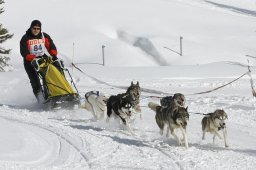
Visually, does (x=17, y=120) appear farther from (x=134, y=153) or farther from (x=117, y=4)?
(x=117, y=4)

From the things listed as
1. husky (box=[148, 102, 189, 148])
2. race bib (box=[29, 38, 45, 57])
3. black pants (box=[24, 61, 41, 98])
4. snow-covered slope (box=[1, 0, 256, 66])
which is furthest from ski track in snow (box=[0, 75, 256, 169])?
snow-covered slope (box=[1, 0, 256, 66])

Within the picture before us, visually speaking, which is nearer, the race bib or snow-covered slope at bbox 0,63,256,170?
snow-covered slope at bbox 0,63,256,170

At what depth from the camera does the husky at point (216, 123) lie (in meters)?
6.77

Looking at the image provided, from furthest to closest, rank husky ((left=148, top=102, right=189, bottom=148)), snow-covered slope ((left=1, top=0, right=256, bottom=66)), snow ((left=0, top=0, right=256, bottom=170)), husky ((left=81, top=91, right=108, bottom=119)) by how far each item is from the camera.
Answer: snow-covered slope ((left=1, top=0, right=256, bottom=66))
husky ((left=81, top=91, right=108, bottom=119))
husky ((left=148, top=102, right=189, bottom=148))
snow ((left=0, top=0, right=256, bottom=170))

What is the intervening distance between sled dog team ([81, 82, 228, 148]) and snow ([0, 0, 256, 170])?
21cm

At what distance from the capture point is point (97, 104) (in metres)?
8.84

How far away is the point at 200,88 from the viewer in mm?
13430

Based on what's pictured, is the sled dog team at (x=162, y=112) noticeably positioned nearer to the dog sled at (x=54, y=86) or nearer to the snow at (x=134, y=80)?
the snow at (x=134, y=80)

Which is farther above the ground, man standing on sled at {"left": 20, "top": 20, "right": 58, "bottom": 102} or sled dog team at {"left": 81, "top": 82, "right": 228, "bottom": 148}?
man standing on sled at {"left": 20, "top": 20, "right": 58, "bottom": 102}

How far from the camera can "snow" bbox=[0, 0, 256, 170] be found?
20.5ft

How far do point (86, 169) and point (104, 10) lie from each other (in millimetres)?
30893

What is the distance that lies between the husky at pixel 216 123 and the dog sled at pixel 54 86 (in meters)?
3.34

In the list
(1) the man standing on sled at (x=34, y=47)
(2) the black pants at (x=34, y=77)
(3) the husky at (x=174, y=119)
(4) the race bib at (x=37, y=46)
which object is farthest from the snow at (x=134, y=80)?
(4) the race bib at (x=37, y=46)

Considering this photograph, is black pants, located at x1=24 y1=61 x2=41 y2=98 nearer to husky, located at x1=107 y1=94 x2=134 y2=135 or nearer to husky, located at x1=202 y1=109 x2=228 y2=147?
husky, located at x1=107 y1=94 x2=134 y2=135
